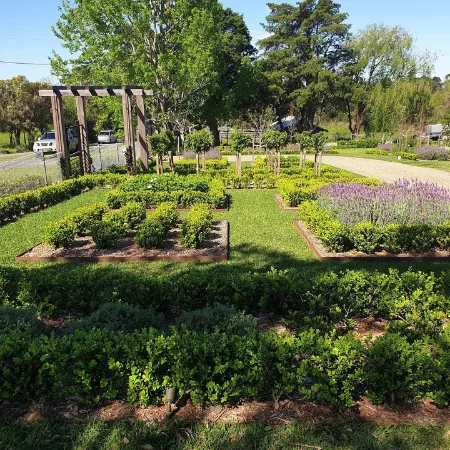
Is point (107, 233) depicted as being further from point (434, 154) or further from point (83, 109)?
point (434, 154)

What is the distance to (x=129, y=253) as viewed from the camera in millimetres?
6953

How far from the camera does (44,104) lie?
112 ft

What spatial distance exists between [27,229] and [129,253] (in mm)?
3400

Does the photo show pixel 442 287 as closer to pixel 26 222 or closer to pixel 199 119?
pixel 26 222

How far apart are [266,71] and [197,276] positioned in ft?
136

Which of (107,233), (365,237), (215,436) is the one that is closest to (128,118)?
(107,233)

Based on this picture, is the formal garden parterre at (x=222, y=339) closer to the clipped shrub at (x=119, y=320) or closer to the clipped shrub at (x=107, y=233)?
the clipped shrub at (x=119, y=320)

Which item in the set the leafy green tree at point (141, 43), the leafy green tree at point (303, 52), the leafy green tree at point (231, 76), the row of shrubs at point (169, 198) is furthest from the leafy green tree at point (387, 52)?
the row of shrubs at point (169, 198)

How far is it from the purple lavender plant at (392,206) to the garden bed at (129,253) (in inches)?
102

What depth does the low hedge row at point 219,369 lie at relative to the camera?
289 centimetres

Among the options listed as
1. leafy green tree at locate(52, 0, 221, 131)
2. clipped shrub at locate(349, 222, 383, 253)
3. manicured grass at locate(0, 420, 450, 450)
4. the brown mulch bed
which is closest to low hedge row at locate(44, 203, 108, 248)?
the brown mulch bed

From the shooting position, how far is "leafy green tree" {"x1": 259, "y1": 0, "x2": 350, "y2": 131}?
40.0 meters

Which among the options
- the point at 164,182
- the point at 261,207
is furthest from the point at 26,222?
the point at 261,207

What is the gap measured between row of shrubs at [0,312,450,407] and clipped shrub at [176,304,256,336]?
1.36ft
